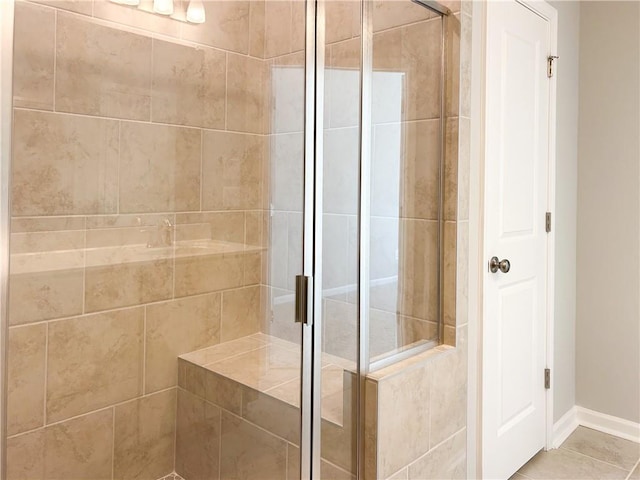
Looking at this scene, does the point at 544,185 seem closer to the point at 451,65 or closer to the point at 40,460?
the point at 451,65

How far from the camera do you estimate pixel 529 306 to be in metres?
2.31

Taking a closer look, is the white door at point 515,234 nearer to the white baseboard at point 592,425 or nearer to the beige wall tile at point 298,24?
the white baseboard at point 592,425

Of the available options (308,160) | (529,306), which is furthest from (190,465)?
(529,306)

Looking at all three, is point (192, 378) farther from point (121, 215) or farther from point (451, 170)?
point (451, 170)

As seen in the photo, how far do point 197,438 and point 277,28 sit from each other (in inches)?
43.2

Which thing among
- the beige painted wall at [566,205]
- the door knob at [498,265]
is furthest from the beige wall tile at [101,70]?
the beige painted wall at [566,205]

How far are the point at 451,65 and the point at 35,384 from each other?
1.63m

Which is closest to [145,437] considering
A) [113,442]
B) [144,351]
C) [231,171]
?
[113,442]

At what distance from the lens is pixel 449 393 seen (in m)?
1.82

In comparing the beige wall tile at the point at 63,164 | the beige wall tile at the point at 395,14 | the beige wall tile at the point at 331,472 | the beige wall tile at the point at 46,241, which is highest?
the beige wall tile at the point at 395,14

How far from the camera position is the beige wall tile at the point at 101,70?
3.27ft

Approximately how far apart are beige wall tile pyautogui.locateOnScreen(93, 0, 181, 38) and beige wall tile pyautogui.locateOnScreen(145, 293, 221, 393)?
2.09ft

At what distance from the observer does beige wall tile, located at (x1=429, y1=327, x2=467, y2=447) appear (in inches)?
68.7

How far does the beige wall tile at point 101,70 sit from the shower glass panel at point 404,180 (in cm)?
74
